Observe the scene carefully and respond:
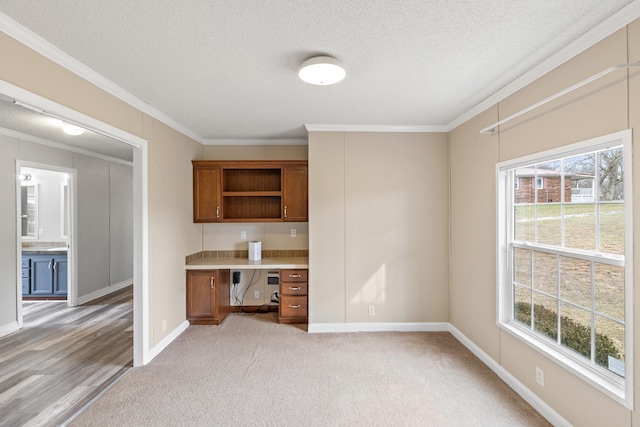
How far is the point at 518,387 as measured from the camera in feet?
7.89

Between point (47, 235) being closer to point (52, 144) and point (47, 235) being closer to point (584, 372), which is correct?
point (52, 144)

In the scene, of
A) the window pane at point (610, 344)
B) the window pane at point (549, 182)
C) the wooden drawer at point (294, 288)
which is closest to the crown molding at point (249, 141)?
the wooden drawer at point (294, 288)

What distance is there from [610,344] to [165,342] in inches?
150

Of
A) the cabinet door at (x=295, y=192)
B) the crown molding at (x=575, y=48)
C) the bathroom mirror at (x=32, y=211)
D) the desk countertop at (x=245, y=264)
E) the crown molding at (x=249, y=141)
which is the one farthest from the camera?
the bathroom mirror at (x=32, y=211)

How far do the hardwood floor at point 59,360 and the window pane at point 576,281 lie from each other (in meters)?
3.67

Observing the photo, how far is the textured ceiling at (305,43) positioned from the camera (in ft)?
5.05

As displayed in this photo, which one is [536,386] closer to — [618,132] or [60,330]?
[618,132]

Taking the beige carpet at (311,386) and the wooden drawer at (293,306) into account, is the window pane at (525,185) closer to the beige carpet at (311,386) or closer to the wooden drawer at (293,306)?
the beige carpet at (311,386)

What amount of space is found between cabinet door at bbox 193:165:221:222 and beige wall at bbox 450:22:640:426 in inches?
122

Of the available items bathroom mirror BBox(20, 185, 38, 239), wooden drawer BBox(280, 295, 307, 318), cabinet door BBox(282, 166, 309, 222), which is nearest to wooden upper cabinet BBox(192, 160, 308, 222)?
cabinet door BBox(282, 166, 309, 222)

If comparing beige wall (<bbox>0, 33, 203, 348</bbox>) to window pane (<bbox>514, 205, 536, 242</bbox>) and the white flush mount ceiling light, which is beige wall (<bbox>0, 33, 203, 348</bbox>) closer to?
the white flush mount ceiling light

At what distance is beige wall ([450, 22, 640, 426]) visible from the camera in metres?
1.63

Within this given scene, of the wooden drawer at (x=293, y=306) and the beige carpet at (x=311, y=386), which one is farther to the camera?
the wooden drawer at (x=293, y=306)

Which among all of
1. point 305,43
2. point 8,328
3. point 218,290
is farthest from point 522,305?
point 8,328
